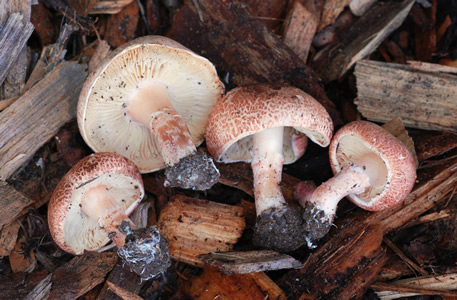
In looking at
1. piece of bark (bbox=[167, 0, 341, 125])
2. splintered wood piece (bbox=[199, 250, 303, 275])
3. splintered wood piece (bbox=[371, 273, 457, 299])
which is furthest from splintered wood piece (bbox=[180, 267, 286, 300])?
piece of bark (bbox=[167, 0, 341, 125])

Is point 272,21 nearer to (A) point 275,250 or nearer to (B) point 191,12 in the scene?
(B) point 191,12

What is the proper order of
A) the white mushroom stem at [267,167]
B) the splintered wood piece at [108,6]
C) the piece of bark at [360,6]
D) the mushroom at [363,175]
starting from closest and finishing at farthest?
the mushroom at [363,175] < the white mushroom stem at [267,167] < the splintered wood piece at [108,6] < the piece of bark at [360,6]

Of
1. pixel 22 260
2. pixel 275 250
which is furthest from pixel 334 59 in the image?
pixel 22 260

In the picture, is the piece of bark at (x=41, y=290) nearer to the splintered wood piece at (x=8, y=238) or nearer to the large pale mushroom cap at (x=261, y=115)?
the splintered wood piece at (x=8, y=238)

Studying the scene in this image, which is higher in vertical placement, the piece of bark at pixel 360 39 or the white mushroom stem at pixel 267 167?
the piece of bark at pixel 360 39

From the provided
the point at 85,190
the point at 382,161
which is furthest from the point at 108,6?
the point at 382,161

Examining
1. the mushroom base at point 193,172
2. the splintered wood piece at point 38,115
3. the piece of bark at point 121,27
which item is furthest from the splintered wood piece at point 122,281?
the piece of bark at point 121,27

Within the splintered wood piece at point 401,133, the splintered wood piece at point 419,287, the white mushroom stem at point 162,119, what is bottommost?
the splintered wood piece at point 419,287
